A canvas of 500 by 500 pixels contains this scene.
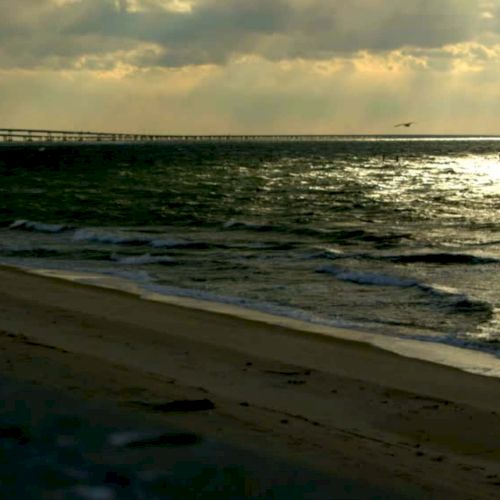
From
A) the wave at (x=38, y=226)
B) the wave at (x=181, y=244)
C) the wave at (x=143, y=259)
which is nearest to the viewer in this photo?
the wave at (x=143, y=259)

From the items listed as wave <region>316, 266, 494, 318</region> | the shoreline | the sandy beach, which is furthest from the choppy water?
the sandy beach

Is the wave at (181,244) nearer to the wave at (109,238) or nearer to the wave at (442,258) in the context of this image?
the wave at (109,238)

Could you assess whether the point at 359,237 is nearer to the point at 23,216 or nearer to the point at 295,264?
the point at 295,264

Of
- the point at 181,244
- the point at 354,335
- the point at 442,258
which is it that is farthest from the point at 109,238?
the point at 354,335

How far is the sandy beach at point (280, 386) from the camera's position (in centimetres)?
659

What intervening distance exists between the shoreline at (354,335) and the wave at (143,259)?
11.9 feet

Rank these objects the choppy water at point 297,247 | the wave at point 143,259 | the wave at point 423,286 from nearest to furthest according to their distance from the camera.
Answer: the wave at point 423,286 → the choppy water at point 297,247 → the wave at point 143,259

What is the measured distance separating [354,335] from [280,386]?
3.57 meters

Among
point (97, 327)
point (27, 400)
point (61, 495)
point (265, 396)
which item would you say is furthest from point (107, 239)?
point (61, 495)

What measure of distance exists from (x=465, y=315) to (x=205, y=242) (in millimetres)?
12535

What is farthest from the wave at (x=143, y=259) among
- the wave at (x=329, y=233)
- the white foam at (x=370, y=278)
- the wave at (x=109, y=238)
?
the wave at (x=329, y=233)

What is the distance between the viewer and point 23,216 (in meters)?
35.8

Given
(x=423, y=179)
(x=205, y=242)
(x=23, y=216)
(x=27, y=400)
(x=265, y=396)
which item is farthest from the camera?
(x=423, y=179)

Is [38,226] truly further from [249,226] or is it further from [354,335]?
[354,335]
